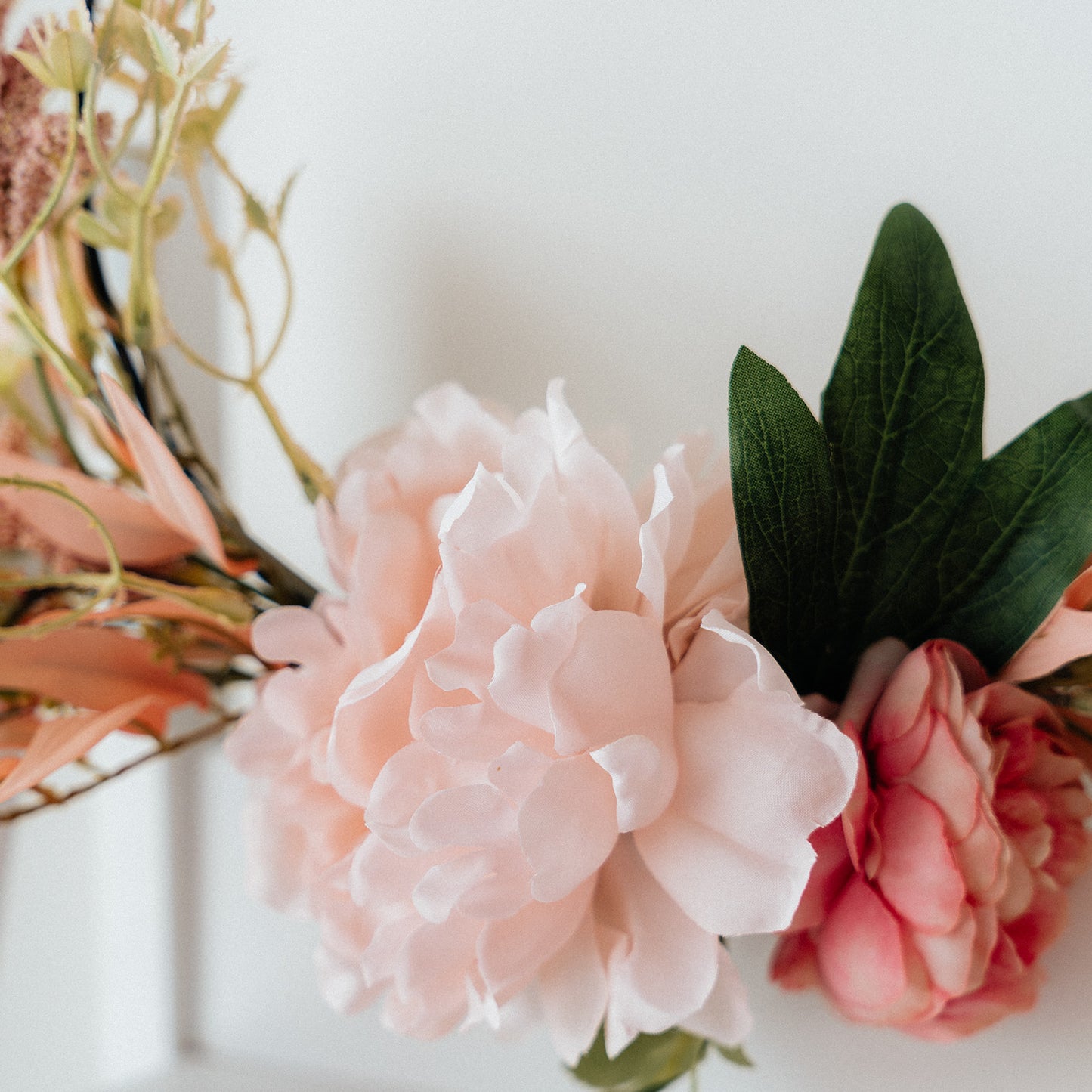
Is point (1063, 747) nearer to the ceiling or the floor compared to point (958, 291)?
nearer to the floor

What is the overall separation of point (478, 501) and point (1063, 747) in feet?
0.59

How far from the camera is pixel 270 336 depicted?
1.73ft

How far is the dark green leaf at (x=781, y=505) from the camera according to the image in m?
0.27

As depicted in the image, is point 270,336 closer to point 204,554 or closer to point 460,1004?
point 204,554

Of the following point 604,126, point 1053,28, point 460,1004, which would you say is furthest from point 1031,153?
point 460,1004

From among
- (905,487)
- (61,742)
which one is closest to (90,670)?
(61,742)

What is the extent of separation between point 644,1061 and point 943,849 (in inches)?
6.1

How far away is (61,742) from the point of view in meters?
0.34

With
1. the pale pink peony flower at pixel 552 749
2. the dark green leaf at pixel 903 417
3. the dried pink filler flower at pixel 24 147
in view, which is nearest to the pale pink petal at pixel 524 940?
the pale pink peony flower at pixel 552 749

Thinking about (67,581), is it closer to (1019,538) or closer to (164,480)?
(164,480)

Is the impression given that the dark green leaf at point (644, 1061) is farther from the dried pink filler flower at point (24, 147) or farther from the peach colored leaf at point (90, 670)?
the dried pink filler flower at point (24, 147)

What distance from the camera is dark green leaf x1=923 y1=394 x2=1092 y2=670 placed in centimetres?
27

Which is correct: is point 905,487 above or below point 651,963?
above

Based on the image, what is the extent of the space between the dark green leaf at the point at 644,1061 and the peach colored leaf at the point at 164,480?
22cm
